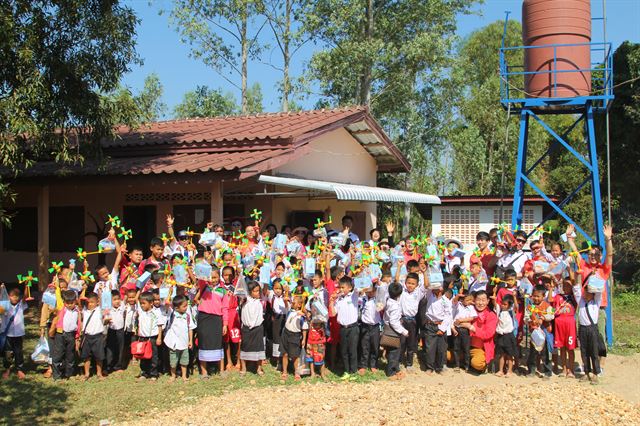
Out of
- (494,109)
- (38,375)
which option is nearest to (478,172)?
(494,109)

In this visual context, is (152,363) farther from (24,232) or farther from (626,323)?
(626,323)

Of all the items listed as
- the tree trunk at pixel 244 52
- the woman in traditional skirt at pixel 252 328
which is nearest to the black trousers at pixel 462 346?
the woman in traditional skirt at pixel 252 328

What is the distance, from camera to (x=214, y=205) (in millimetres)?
9711

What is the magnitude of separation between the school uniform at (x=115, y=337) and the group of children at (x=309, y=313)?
0.01m

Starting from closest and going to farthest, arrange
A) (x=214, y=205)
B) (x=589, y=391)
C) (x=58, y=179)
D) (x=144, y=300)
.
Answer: (x=589, y=391)
(x=144, y=300)
(x=214, y=205)
(x=58, y=179)

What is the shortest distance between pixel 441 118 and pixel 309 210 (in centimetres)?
1014

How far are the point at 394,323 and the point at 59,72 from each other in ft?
18.2

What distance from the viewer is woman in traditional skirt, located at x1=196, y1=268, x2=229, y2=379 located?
7.39 meters

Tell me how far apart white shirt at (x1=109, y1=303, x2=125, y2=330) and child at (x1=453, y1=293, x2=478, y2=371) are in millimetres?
4091

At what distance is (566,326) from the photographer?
7457 mm

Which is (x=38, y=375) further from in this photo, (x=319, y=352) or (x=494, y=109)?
(x=494, y=109)

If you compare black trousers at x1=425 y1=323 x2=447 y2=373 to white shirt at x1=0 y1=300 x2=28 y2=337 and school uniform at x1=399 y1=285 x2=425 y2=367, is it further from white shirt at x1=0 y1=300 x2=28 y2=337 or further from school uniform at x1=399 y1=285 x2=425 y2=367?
white shirt at x1=0 y1=300 x2=28 y2=337

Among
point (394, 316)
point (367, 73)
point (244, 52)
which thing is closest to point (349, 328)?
point (394, 316)

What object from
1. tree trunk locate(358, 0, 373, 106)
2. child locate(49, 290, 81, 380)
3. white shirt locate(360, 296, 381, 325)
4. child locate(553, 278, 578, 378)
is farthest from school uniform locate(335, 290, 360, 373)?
tree trunk locate(358, 0, 373, 106)
